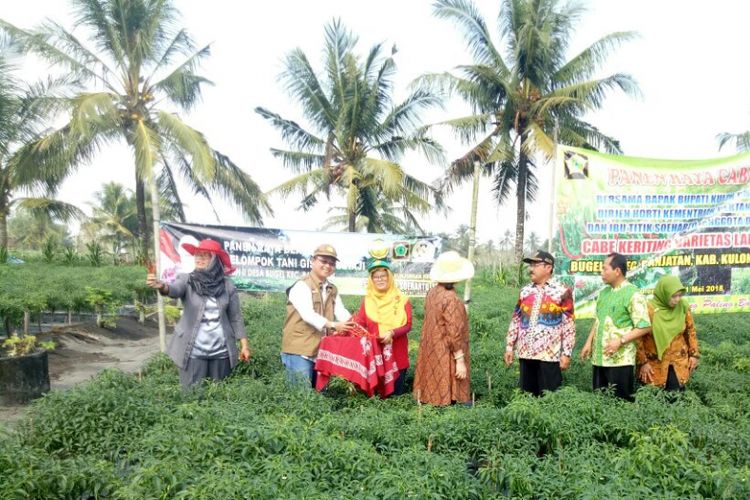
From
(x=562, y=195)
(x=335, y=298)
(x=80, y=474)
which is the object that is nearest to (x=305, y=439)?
(x=80, y=474)

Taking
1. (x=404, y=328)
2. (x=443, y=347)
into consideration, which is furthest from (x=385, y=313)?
(x=443, y=347)

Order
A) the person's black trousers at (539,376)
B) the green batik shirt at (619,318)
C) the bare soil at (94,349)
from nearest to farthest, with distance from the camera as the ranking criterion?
the green batik shirt at (619,318), the person's black trousers at (539,376), the bare soil at (94,349)

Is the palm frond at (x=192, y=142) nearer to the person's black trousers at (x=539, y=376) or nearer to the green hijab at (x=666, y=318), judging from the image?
the person's black trousers at (x=539, y=376)

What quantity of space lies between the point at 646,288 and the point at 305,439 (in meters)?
4.14

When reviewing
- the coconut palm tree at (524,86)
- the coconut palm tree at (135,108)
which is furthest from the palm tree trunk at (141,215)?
the coconut palm tree at (524,86)

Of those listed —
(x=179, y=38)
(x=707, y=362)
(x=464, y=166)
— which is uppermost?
(x=179, y=38)

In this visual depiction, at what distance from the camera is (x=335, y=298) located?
203 inches

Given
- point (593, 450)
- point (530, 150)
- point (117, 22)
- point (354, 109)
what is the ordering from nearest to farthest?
1. point (593, 450)
2. point (117, 22)
3. point (354, 109)
4. point (530, 150)

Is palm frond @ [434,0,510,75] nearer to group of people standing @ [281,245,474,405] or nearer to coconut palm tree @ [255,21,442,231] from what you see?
coconut palm tree @ [255,21,442,231]

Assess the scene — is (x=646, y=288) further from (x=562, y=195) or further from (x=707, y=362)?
(x=707, y=362)

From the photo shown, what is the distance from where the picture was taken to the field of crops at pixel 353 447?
2932 mm

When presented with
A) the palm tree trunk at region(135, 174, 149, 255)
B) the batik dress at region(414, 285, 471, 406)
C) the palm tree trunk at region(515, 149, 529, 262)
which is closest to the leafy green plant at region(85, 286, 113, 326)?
the palm tree trunk at region(135, 174, 149, 255)

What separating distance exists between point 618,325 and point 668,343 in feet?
1.77

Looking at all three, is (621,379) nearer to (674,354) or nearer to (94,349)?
(674,354)
